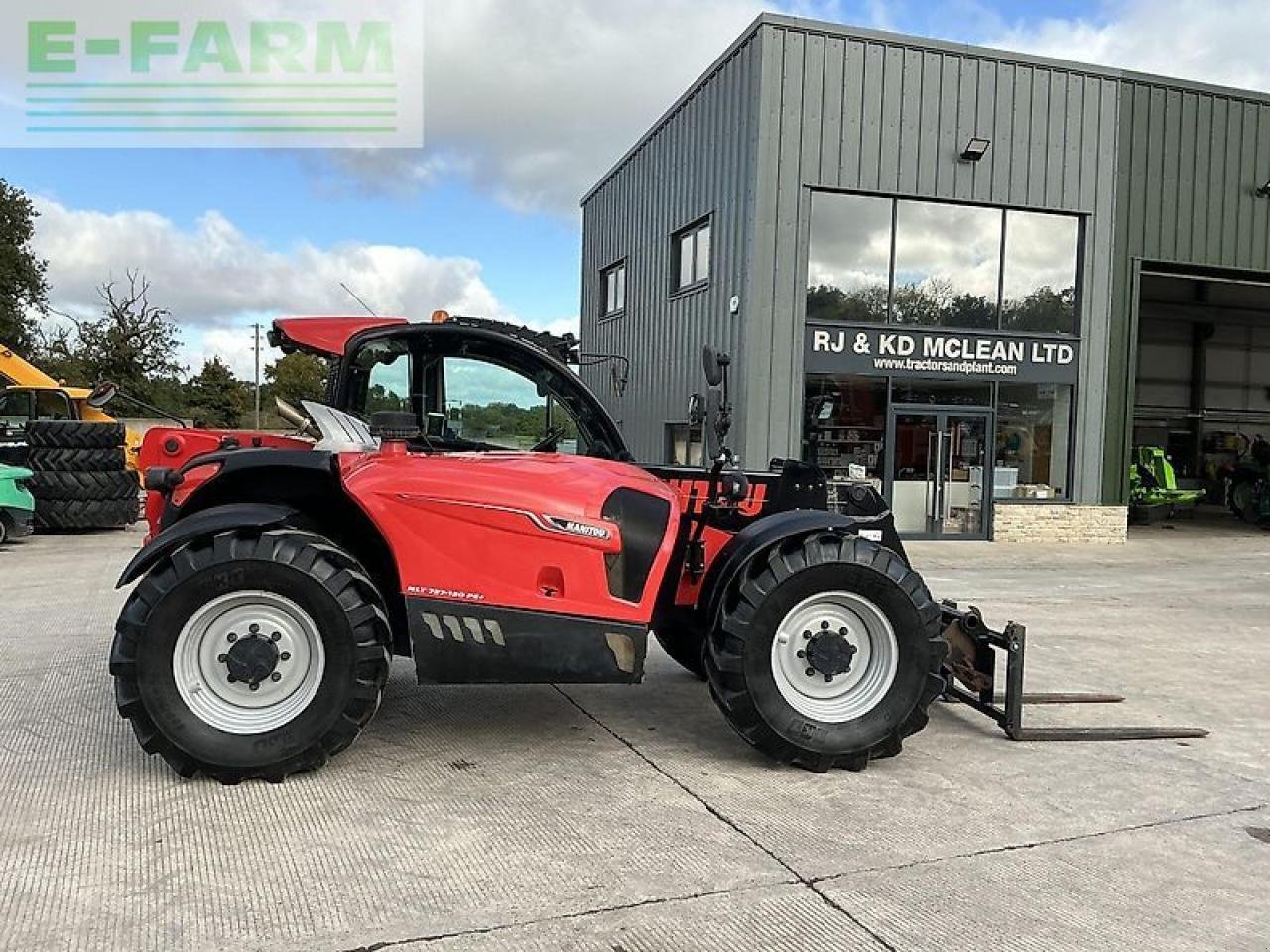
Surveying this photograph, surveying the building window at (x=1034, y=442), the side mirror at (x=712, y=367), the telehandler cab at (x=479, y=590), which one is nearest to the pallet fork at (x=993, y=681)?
the telehandler cab at (x=479, y=590)

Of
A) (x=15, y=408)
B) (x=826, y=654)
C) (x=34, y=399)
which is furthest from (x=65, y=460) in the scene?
(x=826, y=654)

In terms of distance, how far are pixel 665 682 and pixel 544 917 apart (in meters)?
3.14

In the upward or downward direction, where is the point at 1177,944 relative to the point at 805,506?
downward

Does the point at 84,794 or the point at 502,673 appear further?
the point at 502,673

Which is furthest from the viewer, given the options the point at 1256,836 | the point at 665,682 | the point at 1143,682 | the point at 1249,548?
the point at 1249,548

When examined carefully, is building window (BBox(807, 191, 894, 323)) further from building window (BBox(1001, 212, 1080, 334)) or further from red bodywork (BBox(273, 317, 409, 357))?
red bodywork (BBox(273, 317, 409, 357))

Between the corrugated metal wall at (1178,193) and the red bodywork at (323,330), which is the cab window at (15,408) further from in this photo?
the corrugated metal wall at (1178,193)

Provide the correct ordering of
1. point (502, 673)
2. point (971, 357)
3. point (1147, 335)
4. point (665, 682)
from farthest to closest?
1. point (1147, 335)
2. point (971, 357)
3. point (665, 682)
4. point (502, 673)

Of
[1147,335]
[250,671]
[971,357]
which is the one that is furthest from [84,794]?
[1147,335]

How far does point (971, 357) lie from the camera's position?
1578cm

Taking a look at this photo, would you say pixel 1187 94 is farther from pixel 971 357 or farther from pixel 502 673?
pixel 502 673

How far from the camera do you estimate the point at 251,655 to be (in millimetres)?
4281

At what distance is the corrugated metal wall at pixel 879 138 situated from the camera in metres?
14.6

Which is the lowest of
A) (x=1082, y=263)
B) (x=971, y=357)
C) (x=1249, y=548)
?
(x=1249, y=548)
